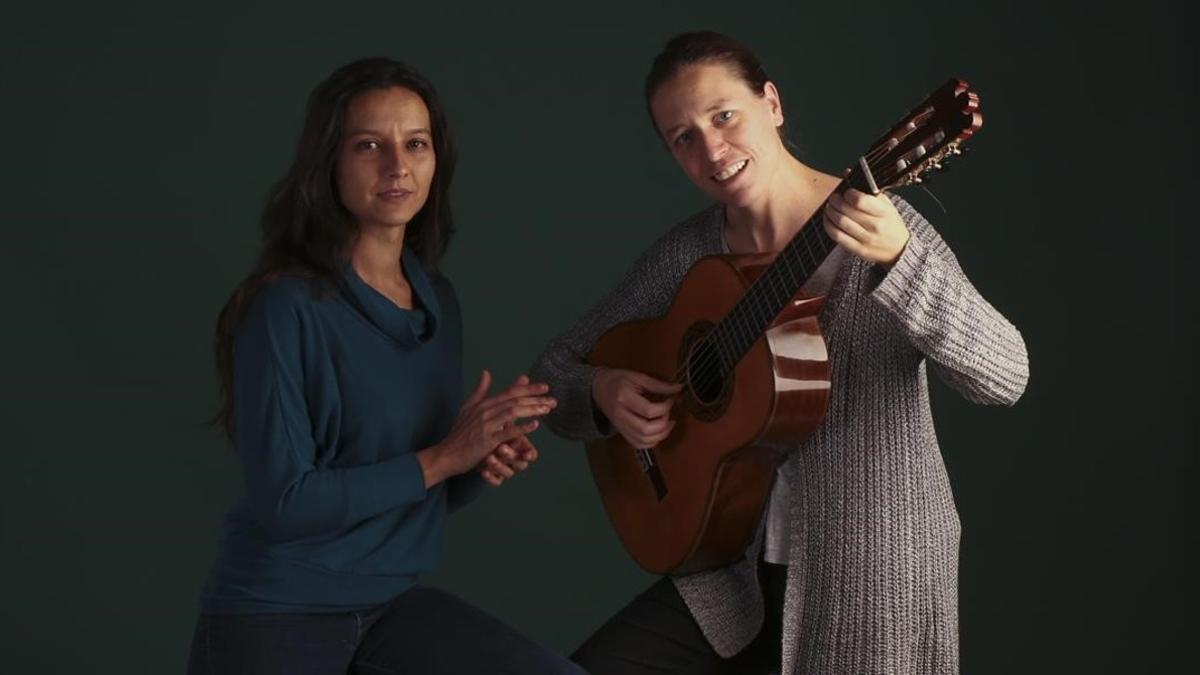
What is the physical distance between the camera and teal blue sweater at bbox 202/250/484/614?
2.48 metres

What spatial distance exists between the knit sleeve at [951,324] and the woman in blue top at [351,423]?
66cm

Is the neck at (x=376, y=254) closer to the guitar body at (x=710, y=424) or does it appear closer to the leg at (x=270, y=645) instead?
the guitar body at (x=710, y=424)

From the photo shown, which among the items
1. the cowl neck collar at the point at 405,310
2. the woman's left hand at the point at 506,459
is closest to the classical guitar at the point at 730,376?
the woman's left hand at the point at 506,459

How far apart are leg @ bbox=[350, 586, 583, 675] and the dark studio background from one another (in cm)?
137

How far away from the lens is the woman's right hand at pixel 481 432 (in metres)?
2.58

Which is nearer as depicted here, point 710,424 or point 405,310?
point 710,424

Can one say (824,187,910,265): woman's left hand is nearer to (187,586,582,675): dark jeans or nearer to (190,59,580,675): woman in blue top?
(190,59,580,675): woman in blue top

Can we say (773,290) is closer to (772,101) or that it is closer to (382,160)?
(772,101)

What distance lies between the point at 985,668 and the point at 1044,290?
0.94 meters

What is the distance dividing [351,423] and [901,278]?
3.04ft

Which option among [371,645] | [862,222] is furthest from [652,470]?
[862,222]

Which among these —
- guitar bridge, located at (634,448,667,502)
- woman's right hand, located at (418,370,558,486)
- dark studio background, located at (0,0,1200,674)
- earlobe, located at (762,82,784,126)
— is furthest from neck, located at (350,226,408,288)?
dark studio background, located at (0,0,1200,674)

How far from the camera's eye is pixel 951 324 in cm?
219

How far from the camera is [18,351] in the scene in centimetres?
368
